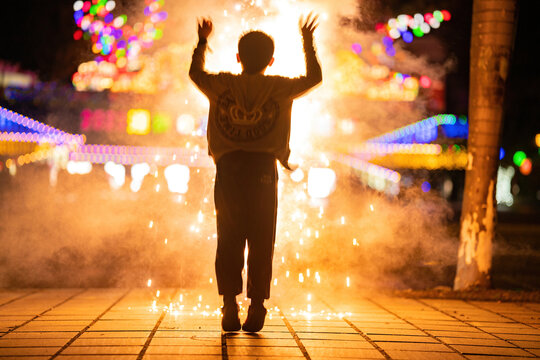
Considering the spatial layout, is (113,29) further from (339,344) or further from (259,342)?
(339,344)

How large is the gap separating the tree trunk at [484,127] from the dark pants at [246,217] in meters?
3.17

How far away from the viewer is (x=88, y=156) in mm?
37500

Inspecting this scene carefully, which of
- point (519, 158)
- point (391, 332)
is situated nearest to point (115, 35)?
point (391, 332)

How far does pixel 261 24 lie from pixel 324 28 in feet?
3.25

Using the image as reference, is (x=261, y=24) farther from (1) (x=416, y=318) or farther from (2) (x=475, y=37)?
(1) (x=416, y=318)

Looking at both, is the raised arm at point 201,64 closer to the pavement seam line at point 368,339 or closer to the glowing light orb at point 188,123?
the pavement seam line at point 368,339

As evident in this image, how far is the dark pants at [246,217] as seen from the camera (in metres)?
3.79

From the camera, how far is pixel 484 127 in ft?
20.7

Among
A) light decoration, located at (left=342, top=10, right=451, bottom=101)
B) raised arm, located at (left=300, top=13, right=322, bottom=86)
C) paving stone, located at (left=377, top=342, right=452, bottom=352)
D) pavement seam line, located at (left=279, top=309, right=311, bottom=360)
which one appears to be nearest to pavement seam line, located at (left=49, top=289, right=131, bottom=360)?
pavement seam line, located at (left=279, top=309, right=311, bottom=360)

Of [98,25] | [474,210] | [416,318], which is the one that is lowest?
[416,318]

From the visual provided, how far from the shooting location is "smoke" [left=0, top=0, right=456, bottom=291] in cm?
630

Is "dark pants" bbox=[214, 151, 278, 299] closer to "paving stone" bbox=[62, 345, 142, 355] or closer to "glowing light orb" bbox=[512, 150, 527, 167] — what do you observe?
"paving stone" bbox=[62, 345, 142, 355]

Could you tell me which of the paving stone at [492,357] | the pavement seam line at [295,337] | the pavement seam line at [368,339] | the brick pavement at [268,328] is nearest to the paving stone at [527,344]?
the brick pavement at [268,328]

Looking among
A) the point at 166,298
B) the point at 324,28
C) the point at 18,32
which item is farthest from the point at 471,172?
the point at 18,32
